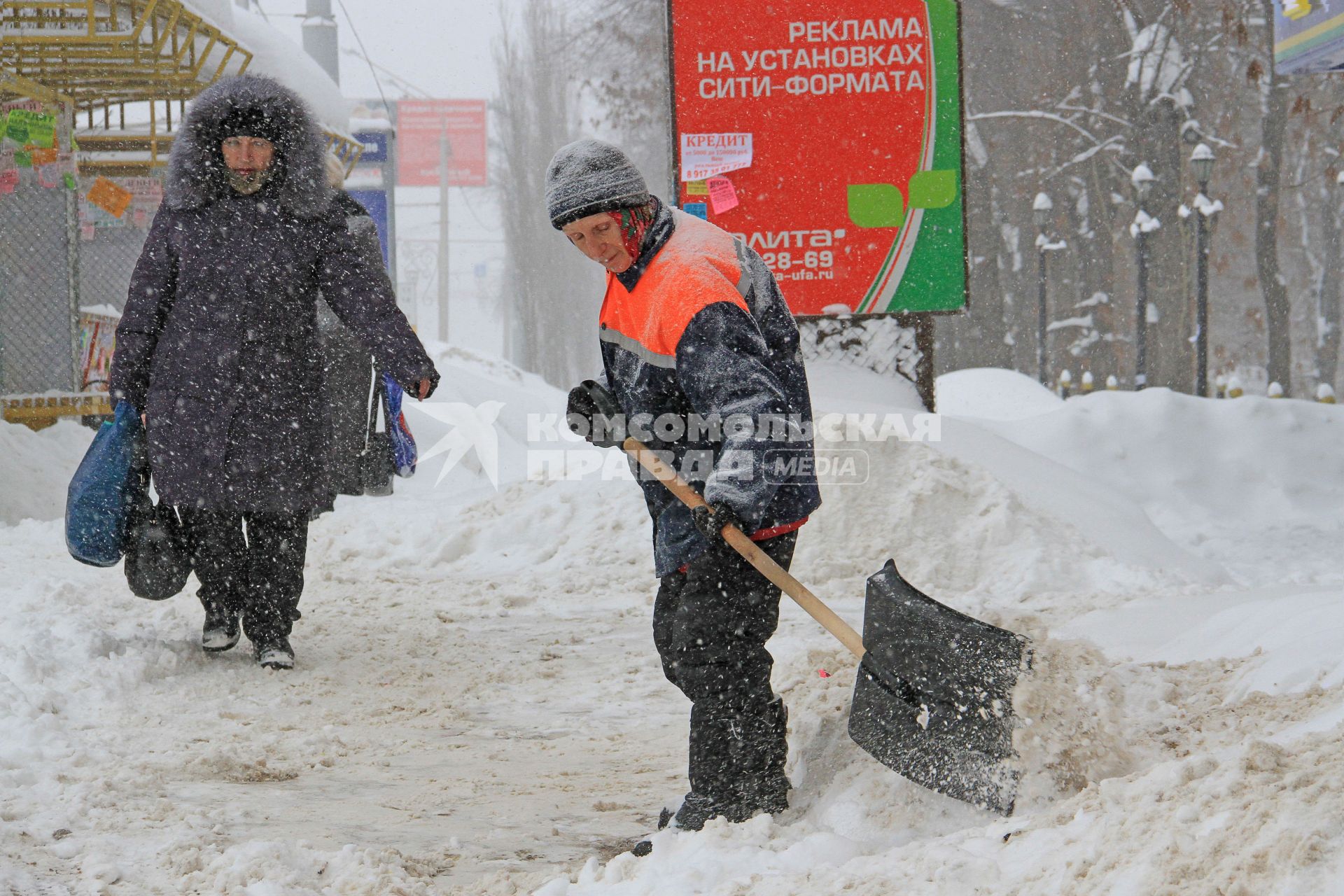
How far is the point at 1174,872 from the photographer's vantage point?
1894mm

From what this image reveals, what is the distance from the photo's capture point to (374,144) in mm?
16828

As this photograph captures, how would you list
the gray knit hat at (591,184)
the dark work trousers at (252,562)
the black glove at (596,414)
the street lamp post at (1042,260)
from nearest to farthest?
the gray knit hat at (591,184) → the black glove at (596,414) → the dark work trousers at (252,562) → the street lamp post at (1042,260)

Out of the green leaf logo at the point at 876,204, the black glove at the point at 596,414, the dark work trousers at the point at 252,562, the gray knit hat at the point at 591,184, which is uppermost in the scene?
the green leaf logo at the point at 876,204

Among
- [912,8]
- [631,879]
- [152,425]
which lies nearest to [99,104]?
[912,8]

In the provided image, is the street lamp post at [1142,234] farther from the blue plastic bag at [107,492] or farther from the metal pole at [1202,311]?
the blue plastic bag at [107,492]

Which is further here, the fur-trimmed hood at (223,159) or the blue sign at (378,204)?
the blue sign at (378,204)

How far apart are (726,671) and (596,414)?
0.64 metres

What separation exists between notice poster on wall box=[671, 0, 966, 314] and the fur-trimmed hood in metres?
3.79

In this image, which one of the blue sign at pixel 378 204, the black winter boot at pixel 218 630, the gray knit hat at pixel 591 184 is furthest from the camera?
the blue sign at pixel 378 204

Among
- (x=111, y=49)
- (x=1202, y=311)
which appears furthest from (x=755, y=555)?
(x=1202, y=311)

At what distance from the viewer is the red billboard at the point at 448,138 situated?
45.5 meters

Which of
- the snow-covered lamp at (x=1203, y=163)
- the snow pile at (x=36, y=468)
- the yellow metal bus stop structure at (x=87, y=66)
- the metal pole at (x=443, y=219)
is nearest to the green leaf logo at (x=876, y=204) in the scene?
the yellow metal bus stop structure at (x=87, y=66)

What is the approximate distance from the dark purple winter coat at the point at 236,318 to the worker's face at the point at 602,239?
1498mm

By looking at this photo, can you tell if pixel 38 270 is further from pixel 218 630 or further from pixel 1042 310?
pixel 1042 310
